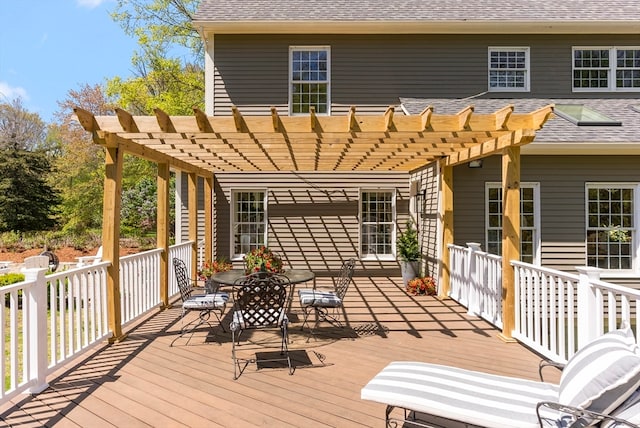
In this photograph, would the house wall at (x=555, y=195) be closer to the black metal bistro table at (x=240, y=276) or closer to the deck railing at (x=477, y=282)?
the deck railing at (x=477, y=282)

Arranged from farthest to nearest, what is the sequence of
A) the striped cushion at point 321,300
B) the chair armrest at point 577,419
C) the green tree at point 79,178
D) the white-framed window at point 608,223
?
1. the green tree at point 79,178
2. the white-framed window at point 608,223
3. the striped cushion at point 321,300
4. the chair armrest at point 577,419

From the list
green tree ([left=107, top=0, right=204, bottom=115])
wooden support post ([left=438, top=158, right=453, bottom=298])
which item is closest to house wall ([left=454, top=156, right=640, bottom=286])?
wooden support post ([left=438, top=158, right=453, bottom=298])

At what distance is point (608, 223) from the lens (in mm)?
8227

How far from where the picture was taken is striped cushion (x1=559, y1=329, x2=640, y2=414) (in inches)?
84.0

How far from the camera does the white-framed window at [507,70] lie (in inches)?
382

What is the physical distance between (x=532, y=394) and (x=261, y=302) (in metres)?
2.55

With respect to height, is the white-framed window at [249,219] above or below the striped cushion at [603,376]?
above

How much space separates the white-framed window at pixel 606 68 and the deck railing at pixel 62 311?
33.6 ft

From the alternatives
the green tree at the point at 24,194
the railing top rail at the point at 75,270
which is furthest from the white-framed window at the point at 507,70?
the green tree at the point at 24,194

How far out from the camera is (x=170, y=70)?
680 inches

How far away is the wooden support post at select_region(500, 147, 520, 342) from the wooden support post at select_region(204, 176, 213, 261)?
6.19 metres

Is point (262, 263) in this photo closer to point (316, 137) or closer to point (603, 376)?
point (316, 137)

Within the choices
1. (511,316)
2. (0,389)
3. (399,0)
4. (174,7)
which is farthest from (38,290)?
(174,7)

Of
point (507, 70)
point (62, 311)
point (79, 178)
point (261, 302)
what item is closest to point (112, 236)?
point (62, 311)
